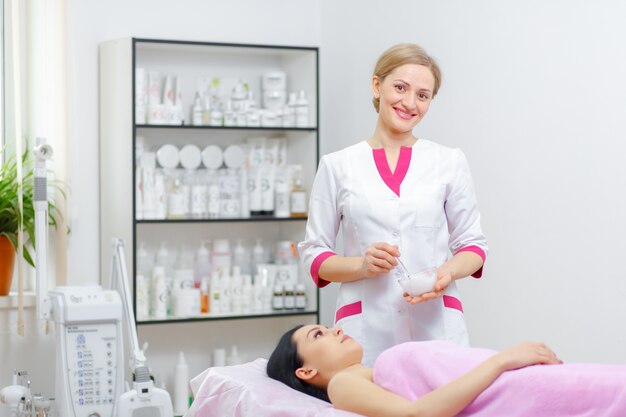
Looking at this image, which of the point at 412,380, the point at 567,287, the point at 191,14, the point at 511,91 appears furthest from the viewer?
the point at 191,14

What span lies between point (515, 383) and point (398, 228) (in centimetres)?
61

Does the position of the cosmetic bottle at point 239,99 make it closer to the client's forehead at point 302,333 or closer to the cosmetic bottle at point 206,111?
the cosmetic bottle at point 206,111

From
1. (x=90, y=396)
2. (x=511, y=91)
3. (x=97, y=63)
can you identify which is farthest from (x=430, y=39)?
(x=90, y=396)

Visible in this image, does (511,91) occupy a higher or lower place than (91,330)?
higher

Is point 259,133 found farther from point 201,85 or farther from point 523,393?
point 523,393

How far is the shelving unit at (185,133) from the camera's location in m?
3.70

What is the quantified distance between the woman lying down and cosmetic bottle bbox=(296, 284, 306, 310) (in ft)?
6.88

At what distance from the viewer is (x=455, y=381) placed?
1.55 m

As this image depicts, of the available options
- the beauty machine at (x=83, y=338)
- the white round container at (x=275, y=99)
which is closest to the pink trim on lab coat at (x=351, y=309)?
the beauty machine at (x=83, y=338)

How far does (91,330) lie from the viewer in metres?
3.15

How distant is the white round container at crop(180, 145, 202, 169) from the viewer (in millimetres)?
3939

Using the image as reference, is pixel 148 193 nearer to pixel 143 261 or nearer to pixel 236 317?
pixel 143 261

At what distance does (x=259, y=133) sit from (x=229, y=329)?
3.03 ft

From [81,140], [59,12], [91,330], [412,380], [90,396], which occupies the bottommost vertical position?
[90,396]
